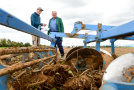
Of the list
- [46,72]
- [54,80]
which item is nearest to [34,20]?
[46,72]

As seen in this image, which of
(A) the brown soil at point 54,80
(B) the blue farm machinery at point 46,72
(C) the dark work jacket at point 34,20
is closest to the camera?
(B) the blue farm machinery at point 46,72

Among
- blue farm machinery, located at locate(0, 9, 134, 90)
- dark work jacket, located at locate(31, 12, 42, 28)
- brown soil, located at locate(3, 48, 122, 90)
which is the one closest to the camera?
blue farm machinery, located at locate(0, 9, 134, 90)

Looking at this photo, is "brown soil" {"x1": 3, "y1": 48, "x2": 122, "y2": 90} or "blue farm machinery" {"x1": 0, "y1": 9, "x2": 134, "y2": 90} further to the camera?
"brown soil" {"x1": 3, "y1": 48, "x2": 122, "y2": 90}

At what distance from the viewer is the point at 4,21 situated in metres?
1.02

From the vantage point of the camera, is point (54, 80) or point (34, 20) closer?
point (54, 80)

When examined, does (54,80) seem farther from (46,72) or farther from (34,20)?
(34,20)

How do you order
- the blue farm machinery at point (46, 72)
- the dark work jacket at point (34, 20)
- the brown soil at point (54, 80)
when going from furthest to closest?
the dark work jacket at point (34, 20) < the brown soil at point (54, 80) < the blue farm machinery at point (46, 72)

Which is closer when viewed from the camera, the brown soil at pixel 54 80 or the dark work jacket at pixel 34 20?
the brown soil at pixel 54 80

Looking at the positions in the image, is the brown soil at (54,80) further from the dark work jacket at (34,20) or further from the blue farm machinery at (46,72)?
the dark work jacket at (34,20)

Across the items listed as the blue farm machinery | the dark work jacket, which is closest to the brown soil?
the blue farm machinery

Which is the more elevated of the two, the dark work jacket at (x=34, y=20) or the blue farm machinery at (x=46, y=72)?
the dark work jacket at (x=34, y=20)

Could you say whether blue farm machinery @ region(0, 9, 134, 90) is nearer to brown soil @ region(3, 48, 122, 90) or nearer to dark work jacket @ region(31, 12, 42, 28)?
brown soil @ region(3, 48, 122, 90)

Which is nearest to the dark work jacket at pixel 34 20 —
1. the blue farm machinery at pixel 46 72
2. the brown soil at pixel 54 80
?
the blue farm machinery at pixel 46 72

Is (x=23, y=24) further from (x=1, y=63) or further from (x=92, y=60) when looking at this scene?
(x=92, y=60)
